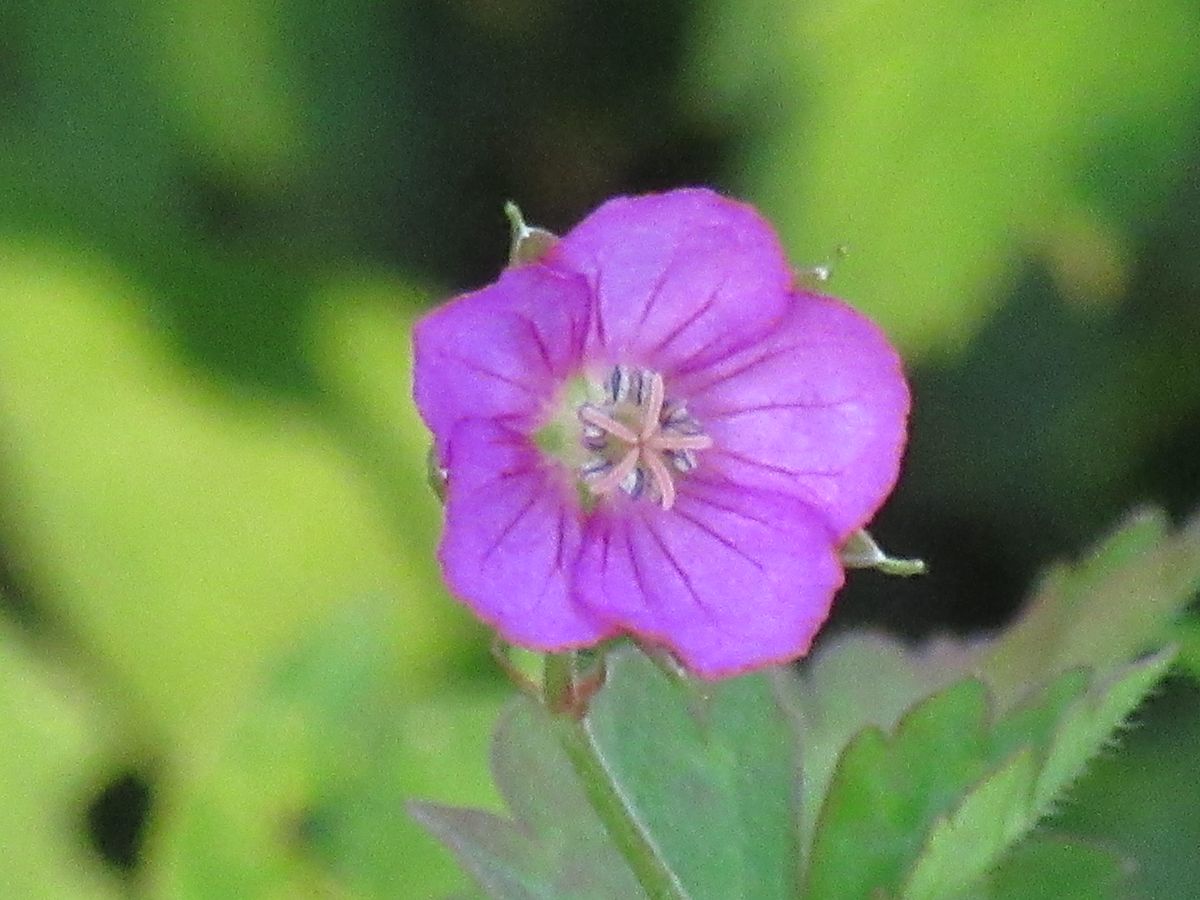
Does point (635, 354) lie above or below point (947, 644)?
above

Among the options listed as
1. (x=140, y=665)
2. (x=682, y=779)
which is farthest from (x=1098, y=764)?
(x=140, y=665)

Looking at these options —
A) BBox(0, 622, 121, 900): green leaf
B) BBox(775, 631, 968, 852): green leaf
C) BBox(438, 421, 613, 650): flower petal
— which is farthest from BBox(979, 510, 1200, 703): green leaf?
BBox(0, 622, 121, 900): green leaf

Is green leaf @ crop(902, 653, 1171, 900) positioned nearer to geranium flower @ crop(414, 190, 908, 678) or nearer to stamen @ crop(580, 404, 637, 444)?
geranium flower @ crop(414, 190, 908, 678)

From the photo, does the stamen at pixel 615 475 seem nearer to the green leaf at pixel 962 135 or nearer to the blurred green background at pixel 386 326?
the blurred green background at pixel 386 326

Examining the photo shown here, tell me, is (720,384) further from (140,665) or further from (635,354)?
(140,665)

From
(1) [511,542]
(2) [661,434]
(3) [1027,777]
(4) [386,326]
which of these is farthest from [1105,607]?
(4) [386,326]

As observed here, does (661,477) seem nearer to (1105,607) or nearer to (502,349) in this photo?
A: (502,349)
